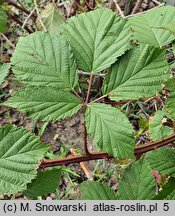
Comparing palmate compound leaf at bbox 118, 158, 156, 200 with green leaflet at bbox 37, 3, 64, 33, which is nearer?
palmate compound leaf at bbox 118, 158, 156, 200

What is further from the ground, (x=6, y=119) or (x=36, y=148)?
(x=36, y=148)

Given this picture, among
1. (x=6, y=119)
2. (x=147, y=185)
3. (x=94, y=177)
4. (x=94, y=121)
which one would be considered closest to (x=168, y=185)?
(x=147, y=185)

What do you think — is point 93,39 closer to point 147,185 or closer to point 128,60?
point 128,60

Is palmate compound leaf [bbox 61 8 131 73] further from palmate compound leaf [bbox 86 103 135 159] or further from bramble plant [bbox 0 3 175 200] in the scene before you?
palmate compound leaf [bbox 86 103 135 159]

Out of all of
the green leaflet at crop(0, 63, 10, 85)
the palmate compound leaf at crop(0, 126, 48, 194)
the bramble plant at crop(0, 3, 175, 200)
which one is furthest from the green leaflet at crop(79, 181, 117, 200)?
the green leaflet at crop(0, 63, 10, 85)

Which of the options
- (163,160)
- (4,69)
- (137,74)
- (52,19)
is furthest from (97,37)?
(52,19)
